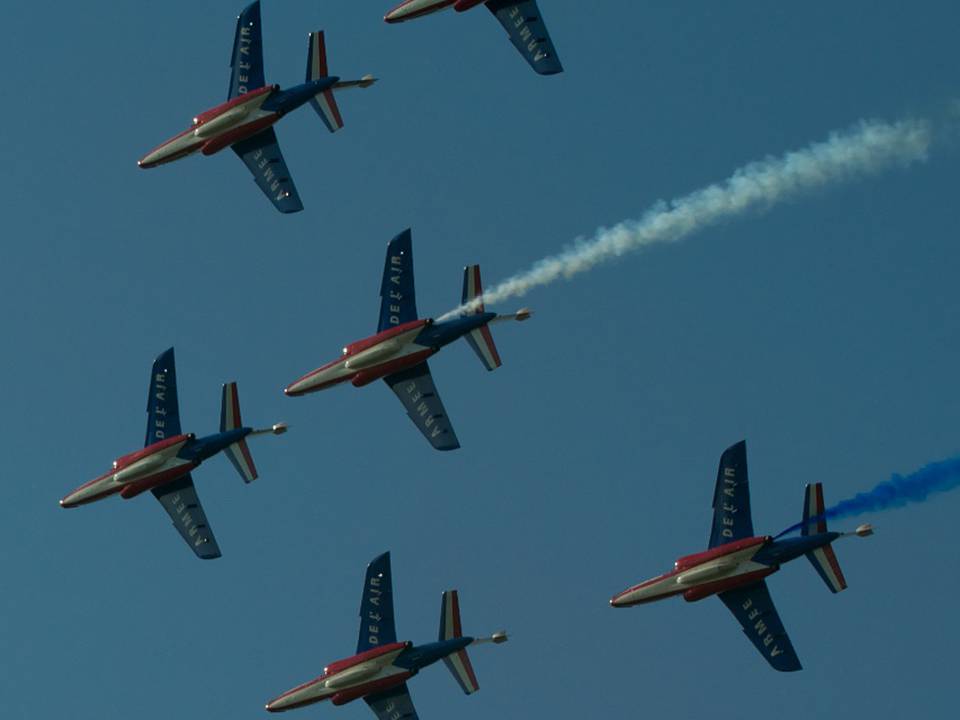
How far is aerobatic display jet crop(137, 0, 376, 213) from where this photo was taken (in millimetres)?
175875

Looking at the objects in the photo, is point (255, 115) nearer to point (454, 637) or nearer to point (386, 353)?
point (386, 353)

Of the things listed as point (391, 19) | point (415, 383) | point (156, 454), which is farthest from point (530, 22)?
point (156, 454)

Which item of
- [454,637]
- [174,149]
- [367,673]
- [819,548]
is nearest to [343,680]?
[367,673]

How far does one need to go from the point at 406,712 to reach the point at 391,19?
3818 centimetres

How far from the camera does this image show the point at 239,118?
177 meters

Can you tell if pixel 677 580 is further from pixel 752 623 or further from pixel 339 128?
pixel 339 128

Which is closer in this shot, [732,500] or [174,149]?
[732,500]

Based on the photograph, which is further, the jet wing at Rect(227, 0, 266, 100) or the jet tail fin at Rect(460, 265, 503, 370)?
the jet wing at Rect(227, 0, 266, 100)

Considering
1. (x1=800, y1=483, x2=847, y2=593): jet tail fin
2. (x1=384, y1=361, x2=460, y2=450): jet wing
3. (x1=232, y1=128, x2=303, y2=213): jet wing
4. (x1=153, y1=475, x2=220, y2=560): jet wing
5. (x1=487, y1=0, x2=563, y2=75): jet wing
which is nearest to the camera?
(x1=800, y1=483, x2=847, y2=593): jet tail fin

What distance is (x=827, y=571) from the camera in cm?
16500

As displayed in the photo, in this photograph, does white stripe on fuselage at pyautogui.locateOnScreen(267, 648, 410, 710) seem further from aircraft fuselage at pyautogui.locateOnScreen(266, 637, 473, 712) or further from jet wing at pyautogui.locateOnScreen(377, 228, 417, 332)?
jet wing at pyautogui.locateOnScreen(377, 228, 417, 332)

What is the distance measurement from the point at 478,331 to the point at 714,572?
18.3 metres

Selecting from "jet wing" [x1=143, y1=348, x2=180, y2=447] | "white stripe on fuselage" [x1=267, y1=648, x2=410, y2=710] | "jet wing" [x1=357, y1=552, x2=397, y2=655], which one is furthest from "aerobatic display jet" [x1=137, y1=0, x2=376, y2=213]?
"white stripe on fuselage" [x1=267, y1=648, x2=410, y2=710]

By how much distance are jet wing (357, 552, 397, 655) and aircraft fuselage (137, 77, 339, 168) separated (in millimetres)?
25595
